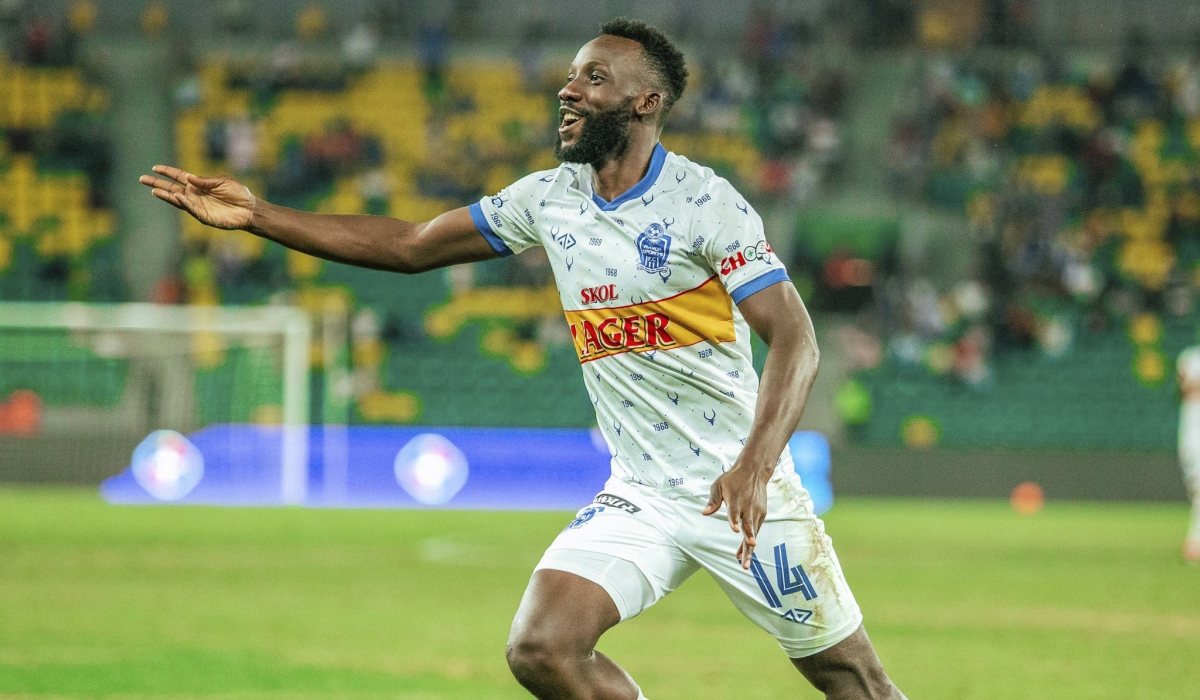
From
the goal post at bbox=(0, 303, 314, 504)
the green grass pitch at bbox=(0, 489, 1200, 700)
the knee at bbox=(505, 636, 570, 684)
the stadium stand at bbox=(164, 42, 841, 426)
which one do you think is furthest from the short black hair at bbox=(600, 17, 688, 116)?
the stadium stand at bbox=(164, 42, 841, 426)

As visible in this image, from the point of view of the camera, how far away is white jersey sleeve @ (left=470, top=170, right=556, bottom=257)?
199 inches

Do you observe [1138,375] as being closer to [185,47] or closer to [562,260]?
[185,47]

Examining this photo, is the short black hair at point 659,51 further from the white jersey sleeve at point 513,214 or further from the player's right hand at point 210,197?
the player's right hand at point 210,197

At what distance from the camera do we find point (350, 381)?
2264 cm

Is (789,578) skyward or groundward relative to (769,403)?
groundward

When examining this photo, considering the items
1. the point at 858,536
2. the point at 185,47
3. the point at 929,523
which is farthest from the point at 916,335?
the point at 185,47

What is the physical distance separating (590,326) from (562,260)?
227 mm

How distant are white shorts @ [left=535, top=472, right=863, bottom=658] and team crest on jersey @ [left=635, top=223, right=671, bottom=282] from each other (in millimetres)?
694

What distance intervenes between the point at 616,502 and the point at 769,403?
811mm

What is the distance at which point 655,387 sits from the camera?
4793 millimetres

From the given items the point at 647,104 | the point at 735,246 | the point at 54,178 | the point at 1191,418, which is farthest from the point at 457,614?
the point at 54,178

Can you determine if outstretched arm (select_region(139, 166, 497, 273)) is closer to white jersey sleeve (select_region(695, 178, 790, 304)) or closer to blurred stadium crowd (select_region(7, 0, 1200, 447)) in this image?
white jersey sleeve (select_region(695, 178, 790, 304))

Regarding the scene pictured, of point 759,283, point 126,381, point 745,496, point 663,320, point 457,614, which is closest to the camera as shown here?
point 745,496

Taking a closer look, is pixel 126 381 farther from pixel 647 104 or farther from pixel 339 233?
pixel 647 104
